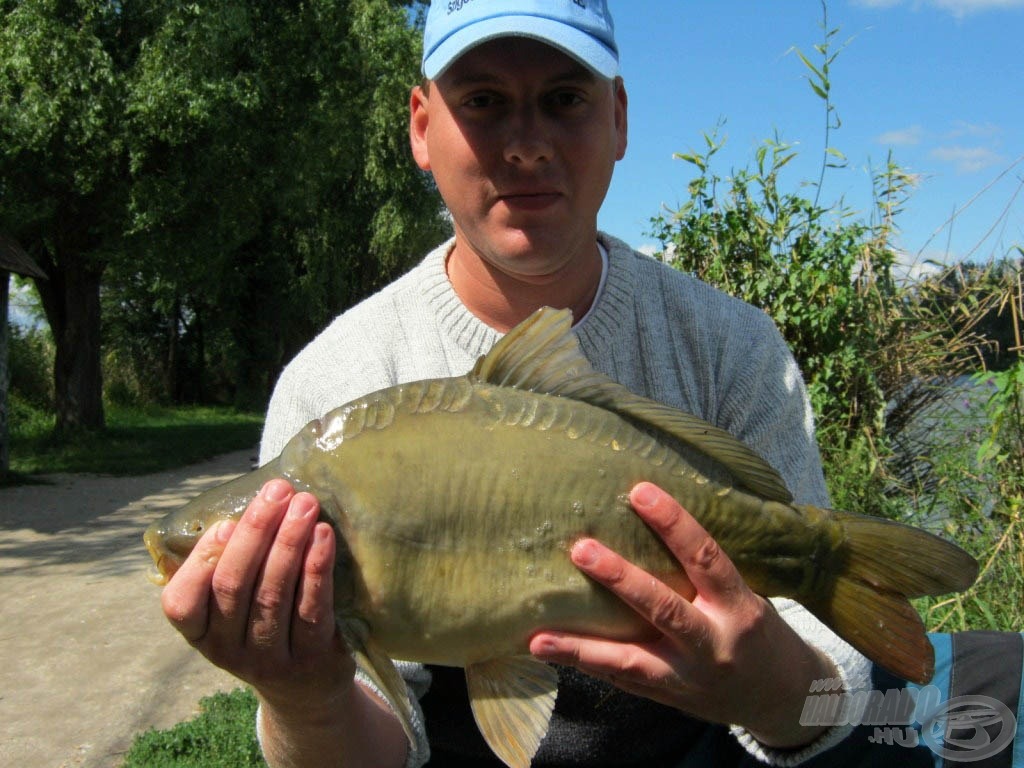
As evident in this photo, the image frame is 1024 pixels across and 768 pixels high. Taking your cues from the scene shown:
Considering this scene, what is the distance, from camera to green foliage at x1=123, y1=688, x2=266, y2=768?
12.5ft

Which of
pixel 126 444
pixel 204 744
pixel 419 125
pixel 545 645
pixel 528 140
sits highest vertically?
pixel 419 125

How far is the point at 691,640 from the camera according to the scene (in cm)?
155

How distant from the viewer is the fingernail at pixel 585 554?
1.46 m

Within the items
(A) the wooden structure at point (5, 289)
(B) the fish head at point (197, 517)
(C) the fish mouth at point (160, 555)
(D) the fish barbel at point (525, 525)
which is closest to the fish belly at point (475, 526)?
(D) the fish barbel at point (525, 525)

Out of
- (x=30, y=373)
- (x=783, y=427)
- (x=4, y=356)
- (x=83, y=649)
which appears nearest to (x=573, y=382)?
(x=783, y=427)

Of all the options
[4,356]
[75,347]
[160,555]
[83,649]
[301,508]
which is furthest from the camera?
[75,347]

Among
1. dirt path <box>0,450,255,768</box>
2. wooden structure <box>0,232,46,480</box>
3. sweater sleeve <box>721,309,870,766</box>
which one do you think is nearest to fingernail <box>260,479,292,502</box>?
sweater sleeve <box>721,309,870,766</box>

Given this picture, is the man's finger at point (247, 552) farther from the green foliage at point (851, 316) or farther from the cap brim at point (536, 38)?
the green foliage at point (851, 316)

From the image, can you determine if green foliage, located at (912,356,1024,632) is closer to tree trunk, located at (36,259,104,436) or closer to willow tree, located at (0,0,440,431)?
willow tree, located at (0,0,440,431)

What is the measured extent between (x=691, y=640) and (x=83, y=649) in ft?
15.3

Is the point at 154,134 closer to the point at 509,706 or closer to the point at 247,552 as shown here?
the point at 247,552

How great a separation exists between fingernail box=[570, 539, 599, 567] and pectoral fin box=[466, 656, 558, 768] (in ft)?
0.77

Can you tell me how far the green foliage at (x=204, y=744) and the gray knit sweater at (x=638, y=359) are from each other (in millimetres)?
2140

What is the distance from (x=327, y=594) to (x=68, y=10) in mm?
12695
